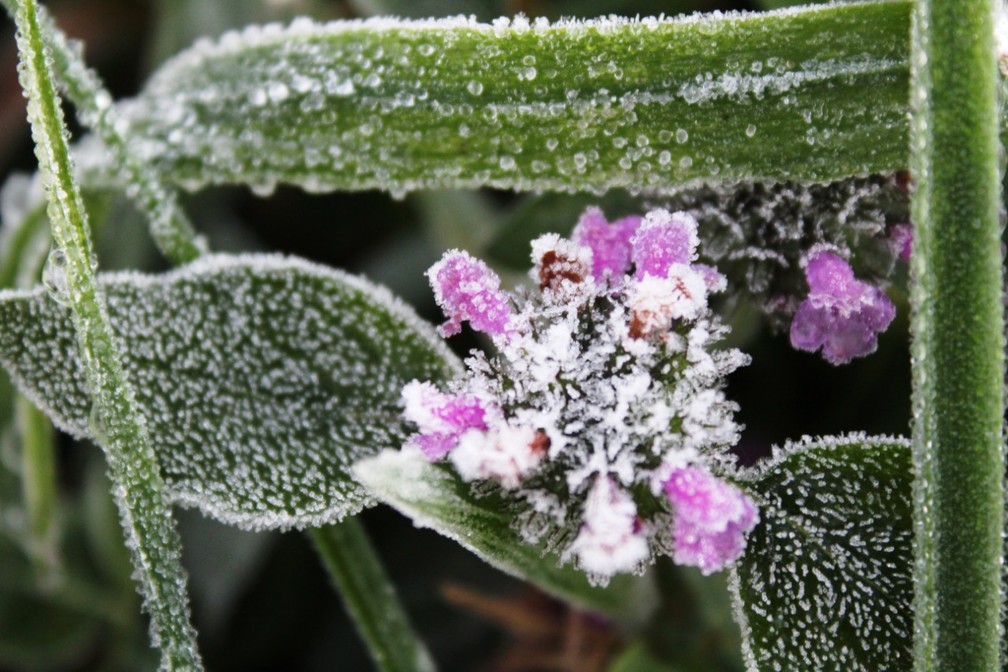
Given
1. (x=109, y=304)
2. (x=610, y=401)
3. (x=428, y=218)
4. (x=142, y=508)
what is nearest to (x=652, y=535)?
(x=610, y=401)

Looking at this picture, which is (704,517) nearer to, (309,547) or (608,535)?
(608,535)

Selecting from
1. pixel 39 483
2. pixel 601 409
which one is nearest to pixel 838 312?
pixel 601 409

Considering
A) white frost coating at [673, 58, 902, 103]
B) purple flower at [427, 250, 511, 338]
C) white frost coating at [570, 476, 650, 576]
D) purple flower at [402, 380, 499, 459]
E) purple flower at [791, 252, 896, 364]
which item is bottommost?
white frost coating at [570, 476, 650, 576]

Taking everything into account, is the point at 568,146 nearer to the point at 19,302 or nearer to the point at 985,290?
the point at 985,290

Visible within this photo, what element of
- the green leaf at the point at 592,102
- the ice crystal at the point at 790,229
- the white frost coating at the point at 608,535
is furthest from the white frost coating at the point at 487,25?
the white frost coating at the point at 608,535

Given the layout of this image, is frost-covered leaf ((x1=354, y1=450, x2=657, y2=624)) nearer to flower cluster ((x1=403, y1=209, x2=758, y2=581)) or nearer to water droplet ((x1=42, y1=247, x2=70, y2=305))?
flower cluster ((x1=403, y1=209, x2=758, y2=581))

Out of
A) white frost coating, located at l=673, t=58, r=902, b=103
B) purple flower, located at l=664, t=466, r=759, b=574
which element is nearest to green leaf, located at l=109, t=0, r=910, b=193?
white frost coating, located at l=673, t=58, r=902, b=103
